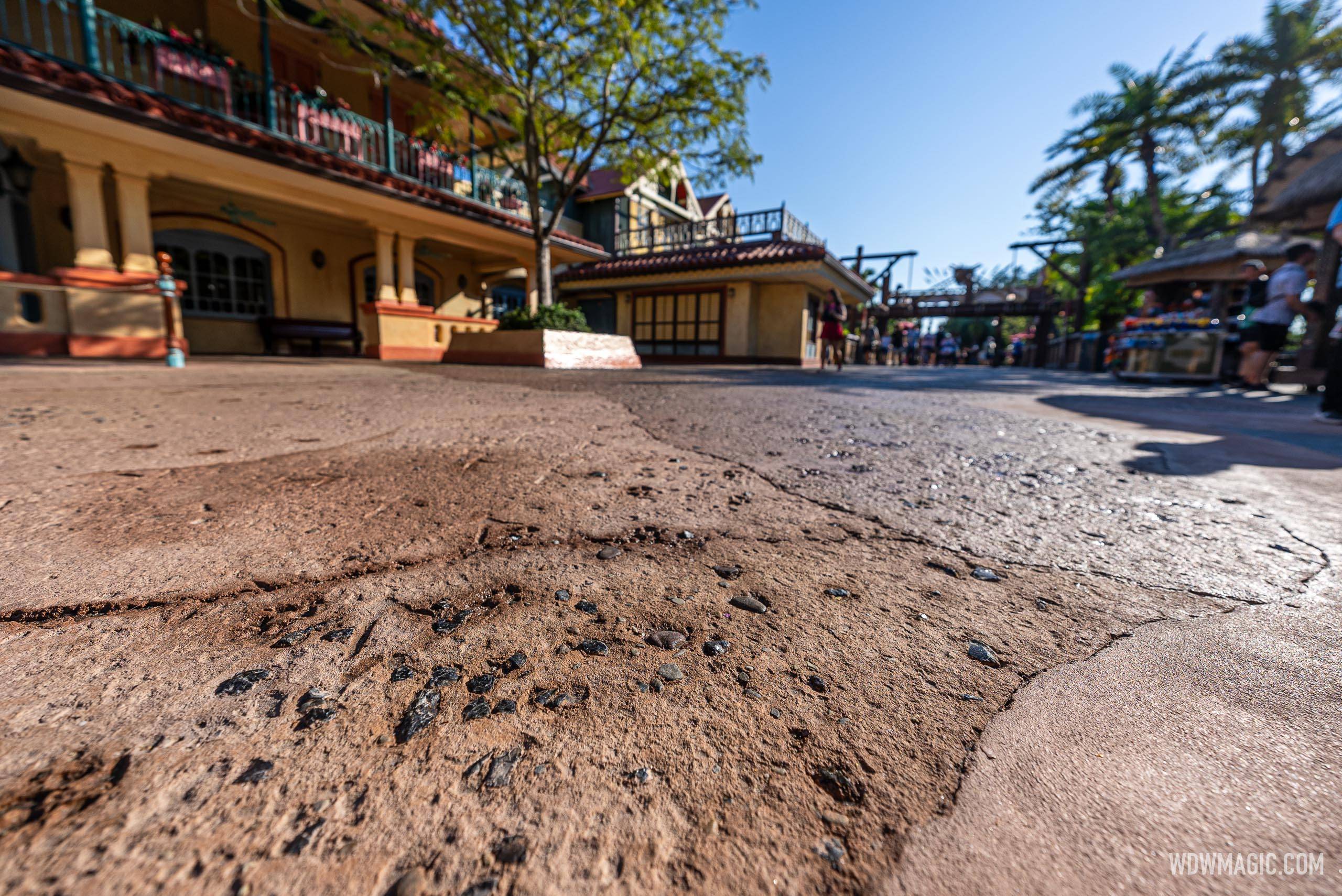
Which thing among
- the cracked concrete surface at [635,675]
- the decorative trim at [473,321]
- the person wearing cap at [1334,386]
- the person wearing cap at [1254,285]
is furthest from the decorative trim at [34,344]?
the person wearing cap at [1254,285]

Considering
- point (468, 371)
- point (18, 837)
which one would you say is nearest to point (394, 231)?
point (468, 371)

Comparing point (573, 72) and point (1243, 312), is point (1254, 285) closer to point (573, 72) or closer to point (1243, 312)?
point (1243, 312)

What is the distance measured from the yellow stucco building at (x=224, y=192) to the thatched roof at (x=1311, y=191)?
10370 mm

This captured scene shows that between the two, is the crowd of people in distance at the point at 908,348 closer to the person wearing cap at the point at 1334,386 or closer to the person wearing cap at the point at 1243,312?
the person wearing cap at the point at 1243,312

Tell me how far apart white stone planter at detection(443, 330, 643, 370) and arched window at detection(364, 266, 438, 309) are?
322cm

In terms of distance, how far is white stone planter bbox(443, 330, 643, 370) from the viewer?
256 inches

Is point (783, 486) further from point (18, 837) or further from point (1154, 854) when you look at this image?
point (18, 837)

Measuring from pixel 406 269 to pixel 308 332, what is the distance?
2079 millimetres

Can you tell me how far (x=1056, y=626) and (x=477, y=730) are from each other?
84 centimetres

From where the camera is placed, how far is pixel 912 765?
21.0 inches

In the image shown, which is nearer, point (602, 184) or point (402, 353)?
point (402, 353)

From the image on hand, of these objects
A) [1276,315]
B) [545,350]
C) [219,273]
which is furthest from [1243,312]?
[219,273]

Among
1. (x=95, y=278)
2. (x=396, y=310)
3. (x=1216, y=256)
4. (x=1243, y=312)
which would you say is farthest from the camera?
(x=396, y=310)

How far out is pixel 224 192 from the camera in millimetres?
7625
